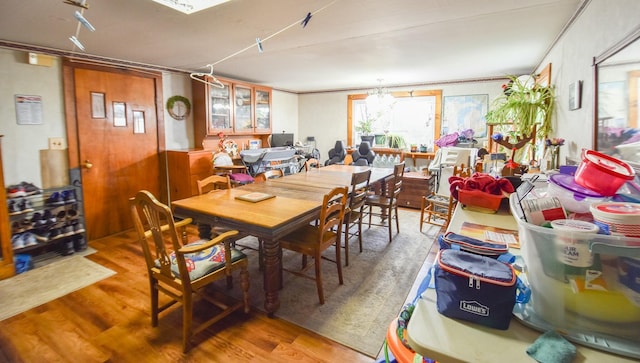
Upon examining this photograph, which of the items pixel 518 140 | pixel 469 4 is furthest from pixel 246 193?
pixel 518 140

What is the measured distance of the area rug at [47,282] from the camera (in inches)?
96.1

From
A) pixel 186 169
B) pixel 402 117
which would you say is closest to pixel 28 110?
pixel 186 169

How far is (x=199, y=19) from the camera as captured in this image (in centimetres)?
239

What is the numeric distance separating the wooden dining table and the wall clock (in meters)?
2.34

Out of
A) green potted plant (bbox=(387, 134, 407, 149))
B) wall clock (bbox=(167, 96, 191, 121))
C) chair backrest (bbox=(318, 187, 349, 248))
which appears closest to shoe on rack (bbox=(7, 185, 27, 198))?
wall clock (bbox=(167, 96, 191, 121))

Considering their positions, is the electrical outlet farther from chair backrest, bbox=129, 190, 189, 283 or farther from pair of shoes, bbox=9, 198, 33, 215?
chair backrest, bbox=129, 190, 189, 283

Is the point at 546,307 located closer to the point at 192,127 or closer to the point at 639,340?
the point at 639,340

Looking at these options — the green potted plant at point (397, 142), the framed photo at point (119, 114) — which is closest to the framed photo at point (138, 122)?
the framed photo at point (119, 114)

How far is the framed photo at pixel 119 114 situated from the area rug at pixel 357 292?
2241 mm

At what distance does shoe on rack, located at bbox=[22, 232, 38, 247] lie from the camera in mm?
3041

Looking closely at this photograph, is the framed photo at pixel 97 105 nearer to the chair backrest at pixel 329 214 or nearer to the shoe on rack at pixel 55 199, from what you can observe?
the shoe on rack at pixel 55 199

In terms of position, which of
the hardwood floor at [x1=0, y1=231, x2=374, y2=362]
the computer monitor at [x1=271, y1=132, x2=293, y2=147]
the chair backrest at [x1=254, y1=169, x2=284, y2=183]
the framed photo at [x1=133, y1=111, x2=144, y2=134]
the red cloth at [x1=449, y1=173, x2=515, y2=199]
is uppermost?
the framed photo at [x1=133, y1=111, x2=144, y2=134]

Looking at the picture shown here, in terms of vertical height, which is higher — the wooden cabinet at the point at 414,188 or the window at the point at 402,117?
the window at the point at 402,117

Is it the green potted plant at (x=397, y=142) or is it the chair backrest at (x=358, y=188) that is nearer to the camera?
the chair backrest at (x=358, y=188)
